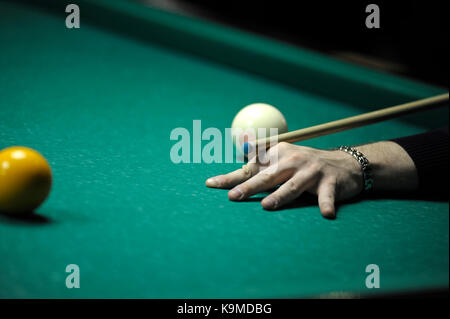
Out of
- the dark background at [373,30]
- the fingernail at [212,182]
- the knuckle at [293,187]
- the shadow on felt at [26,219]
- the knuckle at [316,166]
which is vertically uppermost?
the dark background at [373,30]

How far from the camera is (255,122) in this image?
1954 mm

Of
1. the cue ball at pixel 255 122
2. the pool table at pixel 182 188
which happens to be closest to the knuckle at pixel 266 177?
the pool table at pixel 182 188

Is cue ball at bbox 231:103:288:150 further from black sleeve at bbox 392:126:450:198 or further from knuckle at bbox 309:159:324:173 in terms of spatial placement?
black sleeve at bbox 392:126:450:198

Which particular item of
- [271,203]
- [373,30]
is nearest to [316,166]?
[271,203]

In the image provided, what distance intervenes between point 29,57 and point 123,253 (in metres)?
2.05

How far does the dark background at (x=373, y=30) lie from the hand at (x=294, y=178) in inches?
84.7

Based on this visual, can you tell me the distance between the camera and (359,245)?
1.42 metres

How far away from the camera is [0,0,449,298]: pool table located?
1.19m

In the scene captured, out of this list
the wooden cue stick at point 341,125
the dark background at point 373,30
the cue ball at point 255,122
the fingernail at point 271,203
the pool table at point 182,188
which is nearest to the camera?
the pool table at point 182,188

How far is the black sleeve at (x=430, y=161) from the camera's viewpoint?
1.82 metres

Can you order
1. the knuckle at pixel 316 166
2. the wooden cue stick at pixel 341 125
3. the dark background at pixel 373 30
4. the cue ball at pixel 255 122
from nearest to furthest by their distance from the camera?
the knuckle at pixel 316 166
the wooden cue stick at pixel 341 125
the cue ball at pixel 255 122
the dark background at pixel 373 30

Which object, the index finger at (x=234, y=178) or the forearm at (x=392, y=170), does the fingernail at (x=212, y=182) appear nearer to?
the index finger at (x=234, y=178)
